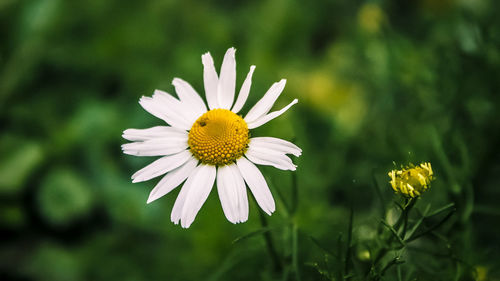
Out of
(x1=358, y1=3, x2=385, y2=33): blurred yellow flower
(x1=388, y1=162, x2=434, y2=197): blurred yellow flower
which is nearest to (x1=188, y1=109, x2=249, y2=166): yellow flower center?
(x1=388, y1=162, x2=434, y2=197): blurred yellow flower

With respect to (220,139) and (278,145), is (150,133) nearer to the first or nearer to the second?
(220,139)

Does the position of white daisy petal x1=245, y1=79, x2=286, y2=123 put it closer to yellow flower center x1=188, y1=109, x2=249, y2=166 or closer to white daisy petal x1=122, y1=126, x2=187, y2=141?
yellow flower center x1=188, y1=109, x2=249, y2=166

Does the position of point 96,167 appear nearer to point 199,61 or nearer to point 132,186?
point 132,186

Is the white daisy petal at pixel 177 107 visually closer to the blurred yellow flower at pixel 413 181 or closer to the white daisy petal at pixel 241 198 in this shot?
the white daisy petal at pixel 241 198

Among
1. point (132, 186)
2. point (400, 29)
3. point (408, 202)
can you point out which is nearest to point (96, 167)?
point (132, 186)

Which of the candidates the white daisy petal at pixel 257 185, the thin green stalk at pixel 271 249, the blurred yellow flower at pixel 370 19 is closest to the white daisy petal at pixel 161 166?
the white daisy petal at pixel 257 185

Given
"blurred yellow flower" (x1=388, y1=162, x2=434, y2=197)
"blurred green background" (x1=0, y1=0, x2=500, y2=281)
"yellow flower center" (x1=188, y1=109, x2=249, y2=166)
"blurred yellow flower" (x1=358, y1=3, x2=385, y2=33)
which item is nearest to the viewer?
"blurred yellow flower" (x1=388, y1=162, x2=434, y2=197)
